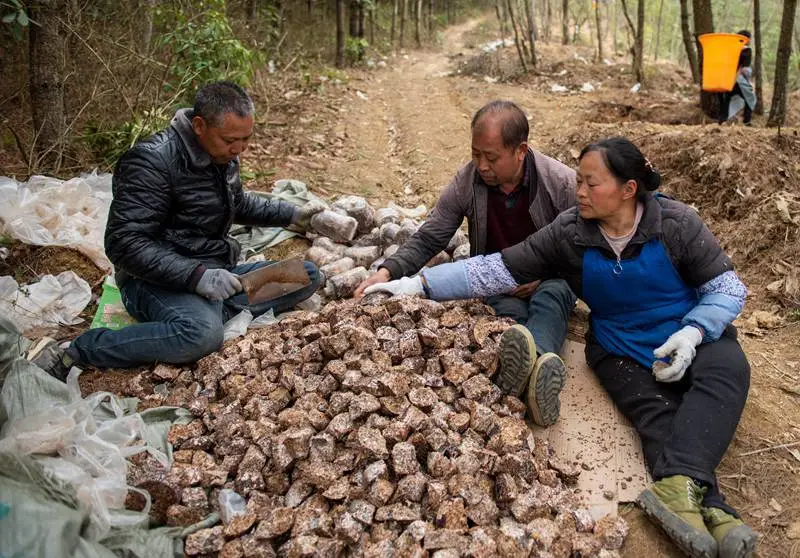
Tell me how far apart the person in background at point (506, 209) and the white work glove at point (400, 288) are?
0.08 meters

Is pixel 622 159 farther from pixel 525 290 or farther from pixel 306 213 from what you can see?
pixel 306 213

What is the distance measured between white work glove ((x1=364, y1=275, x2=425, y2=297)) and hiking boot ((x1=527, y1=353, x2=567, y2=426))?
2.41ft

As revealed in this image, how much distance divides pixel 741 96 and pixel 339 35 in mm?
6922

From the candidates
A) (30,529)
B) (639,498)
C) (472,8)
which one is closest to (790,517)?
(639,498)

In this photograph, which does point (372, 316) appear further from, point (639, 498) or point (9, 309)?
point (9, 309)

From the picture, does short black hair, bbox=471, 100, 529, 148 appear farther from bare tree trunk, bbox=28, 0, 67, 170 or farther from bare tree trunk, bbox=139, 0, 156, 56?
bare tree trunk, bbox=139, 0, 156, 56

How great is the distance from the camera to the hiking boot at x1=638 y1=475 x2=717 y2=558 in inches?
75.8

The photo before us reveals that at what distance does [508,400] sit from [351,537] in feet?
2.78

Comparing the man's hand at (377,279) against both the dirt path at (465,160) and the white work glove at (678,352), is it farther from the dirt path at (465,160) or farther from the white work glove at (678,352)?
the dirt path at (465,160)

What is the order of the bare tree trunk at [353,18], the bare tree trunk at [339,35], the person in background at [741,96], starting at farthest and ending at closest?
the bare tree trunk at [353,18] → the bare tree trunk at [339,35] → the person in background at [741,96]

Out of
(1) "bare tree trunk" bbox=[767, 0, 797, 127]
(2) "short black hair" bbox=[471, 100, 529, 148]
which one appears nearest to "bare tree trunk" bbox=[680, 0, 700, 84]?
(1) "bare tree trunk" bbox=[767, 0, 797, 127]

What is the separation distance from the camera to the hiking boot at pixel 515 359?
2398mm

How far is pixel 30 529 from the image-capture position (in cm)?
166

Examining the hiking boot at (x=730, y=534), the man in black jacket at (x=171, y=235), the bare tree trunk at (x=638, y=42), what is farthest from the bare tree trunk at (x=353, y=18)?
the hiking boot at (x=730, y=534)
